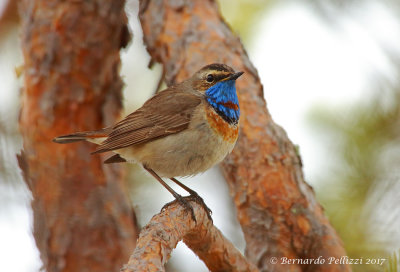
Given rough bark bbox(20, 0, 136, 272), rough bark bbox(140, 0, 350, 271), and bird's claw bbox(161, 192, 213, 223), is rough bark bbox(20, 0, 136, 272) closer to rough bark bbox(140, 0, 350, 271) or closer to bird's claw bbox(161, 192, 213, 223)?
rough bark bbox(140, 0, 350, 271)

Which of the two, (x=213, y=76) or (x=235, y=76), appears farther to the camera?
(x=213, y=76)

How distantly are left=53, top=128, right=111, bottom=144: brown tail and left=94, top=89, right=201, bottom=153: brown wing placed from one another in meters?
0.09

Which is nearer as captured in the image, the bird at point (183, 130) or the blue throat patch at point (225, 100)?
the bird at point (183, 130)

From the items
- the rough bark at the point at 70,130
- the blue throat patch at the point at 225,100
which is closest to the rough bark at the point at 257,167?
the blue throat patch at the point at 225,100

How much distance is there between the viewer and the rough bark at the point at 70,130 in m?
5.59

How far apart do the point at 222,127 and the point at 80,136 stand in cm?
129

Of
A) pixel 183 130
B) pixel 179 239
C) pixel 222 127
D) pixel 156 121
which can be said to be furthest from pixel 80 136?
pixel 179 239

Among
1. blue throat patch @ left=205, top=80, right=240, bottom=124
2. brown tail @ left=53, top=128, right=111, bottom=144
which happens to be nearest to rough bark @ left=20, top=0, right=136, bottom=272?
brown tail @ left=53, top=128, right=111, bottom=144

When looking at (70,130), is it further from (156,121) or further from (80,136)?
(156,121)

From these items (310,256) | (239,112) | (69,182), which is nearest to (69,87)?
(69,182)

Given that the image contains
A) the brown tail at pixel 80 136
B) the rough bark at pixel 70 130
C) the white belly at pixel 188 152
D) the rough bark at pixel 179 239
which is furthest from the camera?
the rough bark at pixel 70 130

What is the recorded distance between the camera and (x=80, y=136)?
5102 mm

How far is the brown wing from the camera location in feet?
16.1

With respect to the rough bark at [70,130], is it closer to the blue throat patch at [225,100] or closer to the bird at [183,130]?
the bird at [183,130]
